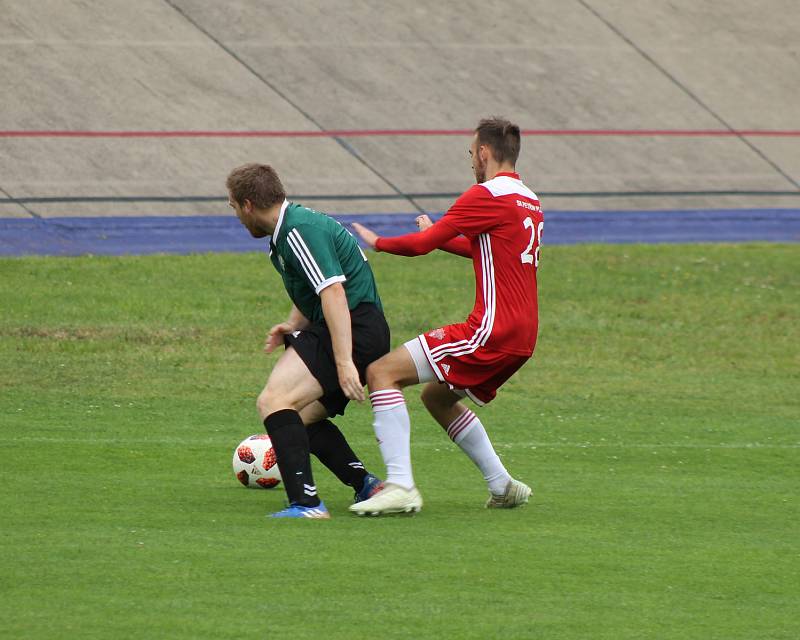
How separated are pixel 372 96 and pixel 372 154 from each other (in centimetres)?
167

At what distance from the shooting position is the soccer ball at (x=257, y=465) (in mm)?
7992

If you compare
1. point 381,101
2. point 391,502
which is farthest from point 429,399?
point 381,101

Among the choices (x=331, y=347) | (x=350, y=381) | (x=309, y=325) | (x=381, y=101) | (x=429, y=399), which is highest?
(x=381, y=101)

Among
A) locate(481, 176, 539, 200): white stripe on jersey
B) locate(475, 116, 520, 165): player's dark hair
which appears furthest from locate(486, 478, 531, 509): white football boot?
locate(475, 116, 520, 165): player's dark hair

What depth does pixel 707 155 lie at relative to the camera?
22.4 metres

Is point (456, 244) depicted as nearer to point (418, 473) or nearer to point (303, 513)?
point (303, 513)

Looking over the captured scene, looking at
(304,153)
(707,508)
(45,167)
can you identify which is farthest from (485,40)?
(707,508)

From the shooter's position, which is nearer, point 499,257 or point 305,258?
point 305,258

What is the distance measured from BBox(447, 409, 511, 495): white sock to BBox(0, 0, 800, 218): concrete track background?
37.8 ft

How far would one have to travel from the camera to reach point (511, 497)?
7.38 meters

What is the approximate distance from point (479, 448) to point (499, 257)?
37.8 inches

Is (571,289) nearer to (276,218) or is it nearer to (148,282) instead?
(148,282)

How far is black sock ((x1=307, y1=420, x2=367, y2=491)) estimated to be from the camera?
7535 mm

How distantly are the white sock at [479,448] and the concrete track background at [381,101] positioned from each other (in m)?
11.5
